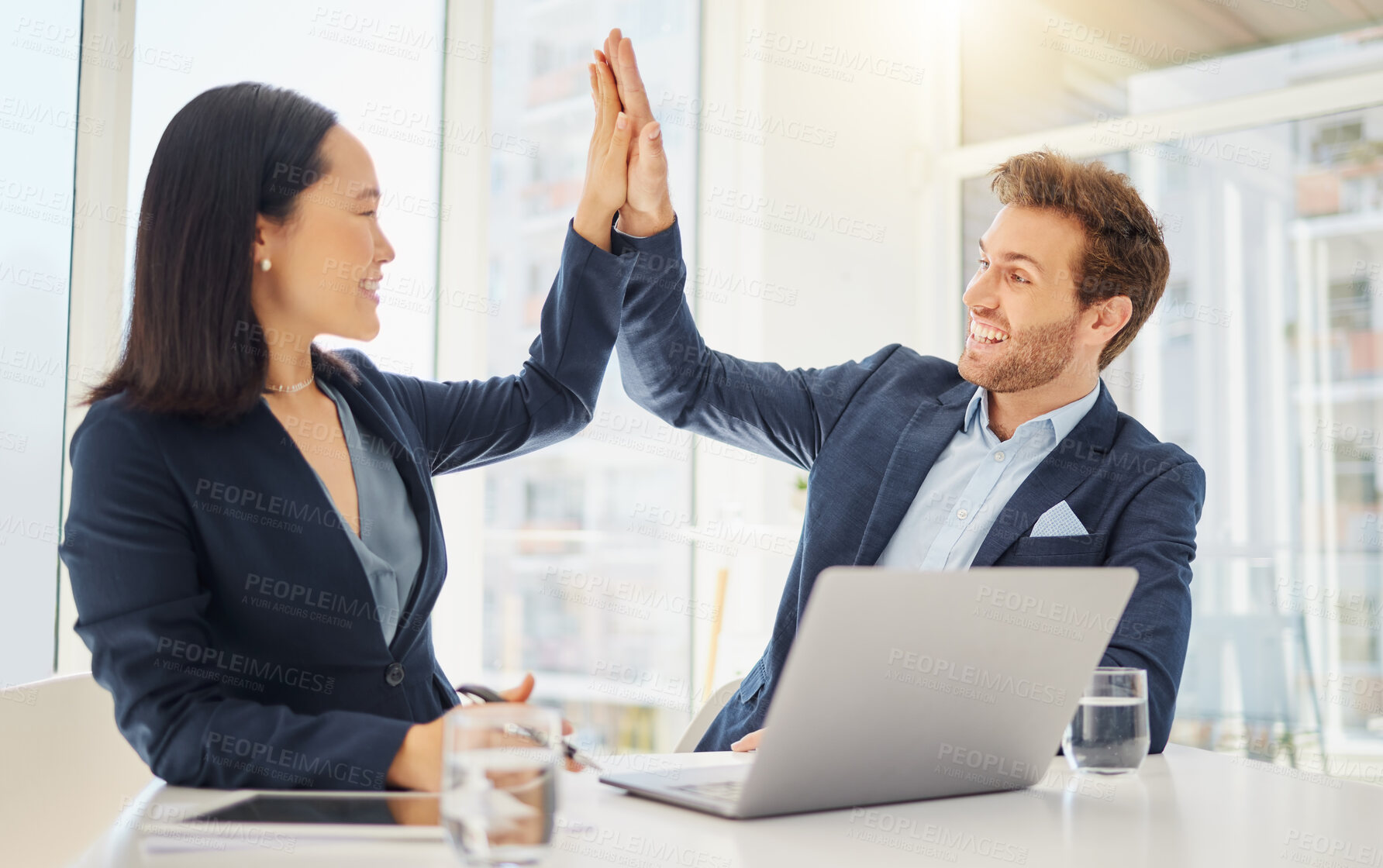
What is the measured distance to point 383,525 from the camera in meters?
1.36

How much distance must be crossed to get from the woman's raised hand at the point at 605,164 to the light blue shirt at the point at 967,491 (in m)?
0.65

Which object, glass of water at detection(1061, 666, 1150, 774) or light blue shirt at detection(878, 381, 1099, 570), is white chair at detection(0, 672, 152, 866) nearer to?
glass of water at detection(1061, 666, 1150, 774)

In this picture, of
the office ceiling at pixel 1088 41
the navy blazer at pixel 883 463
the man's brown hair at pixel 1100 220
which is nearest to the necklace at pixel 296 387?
the navy blazer at pixel 883 463

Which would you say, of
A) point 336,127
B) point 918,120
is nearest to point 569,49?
point 918,120

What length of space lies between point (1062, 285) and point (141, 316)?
1434 mm

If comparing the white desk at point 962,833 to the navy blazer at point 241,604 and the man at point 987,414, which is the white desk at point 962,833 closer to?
the navy blazer at point 241,604

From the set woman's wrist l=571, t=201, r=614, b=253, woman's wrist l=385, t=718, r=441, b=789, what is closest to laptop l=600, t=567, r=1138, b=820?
woman's wrist l=385, t=718, r=441, b=789

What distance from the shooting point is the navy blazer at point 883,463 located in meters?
1.52

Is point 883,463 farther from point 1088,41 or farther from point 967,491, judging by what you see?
point 1088,41

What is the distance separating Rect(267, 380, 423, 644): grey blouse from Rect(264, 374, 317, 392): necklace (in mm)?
16

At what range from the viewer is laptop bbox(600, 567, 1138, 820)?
0.82m

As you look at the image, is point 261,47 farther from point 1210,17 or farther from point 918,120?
point 1210,17

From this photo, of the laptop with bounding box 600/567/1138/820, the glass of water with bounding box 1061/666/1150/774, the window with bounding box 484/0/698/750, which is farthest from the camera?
the window with bounding box 484/0/698/750

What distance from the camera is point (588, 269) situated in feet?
5.38
